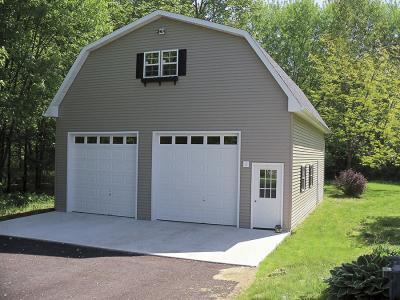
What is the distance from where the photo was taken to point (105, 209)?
46.5ft

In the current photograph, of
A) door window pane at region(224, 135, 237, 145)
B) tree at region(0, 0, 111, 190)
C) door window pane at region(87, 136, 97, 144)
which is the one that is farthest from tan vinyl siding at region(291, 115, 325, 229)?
tree at region(0, 0, 111, 190)

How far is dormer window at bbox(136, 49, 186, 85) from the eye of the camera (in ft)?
42.5

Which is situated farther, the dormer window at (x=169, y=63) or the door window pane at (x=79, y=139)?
the door window pane at (x=79, y=139)

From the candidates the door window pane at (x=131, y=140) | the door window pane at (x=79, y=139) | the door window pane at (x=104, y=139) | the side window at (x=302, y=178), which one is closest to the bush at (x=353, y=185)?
the side window at (x=302, y=178)

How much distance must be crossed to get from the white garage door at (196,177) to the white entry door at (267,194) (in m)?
0.60

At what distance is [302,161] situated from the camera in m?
13.8

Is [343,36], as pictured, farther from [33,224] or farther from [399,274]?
[399,274]

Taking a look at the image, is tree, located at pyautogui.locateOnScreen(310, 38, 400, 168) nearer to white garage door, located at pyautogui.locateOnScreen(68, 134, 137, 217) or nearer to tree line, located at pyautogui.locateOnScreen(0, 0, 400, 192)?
tree line, located at pyautogui.locateOnScreen(0, 0, 400, 192)

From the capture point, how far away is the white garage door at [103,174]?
1378cm

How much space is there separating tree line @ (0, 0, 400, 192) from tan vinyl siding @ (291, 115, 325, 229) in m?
4.03

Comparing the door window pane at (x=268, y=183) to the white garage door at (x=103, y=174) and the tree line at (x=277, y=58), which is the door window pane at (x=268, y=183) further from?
the tree line at (x=277, y=58)

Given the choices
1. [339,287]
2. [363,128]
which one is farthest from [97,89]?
[363,128]

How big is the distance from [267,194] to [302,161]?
8.03 feet

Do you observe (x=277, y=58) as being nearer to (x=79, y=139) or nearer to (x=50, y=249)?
(x=79, y=139)
